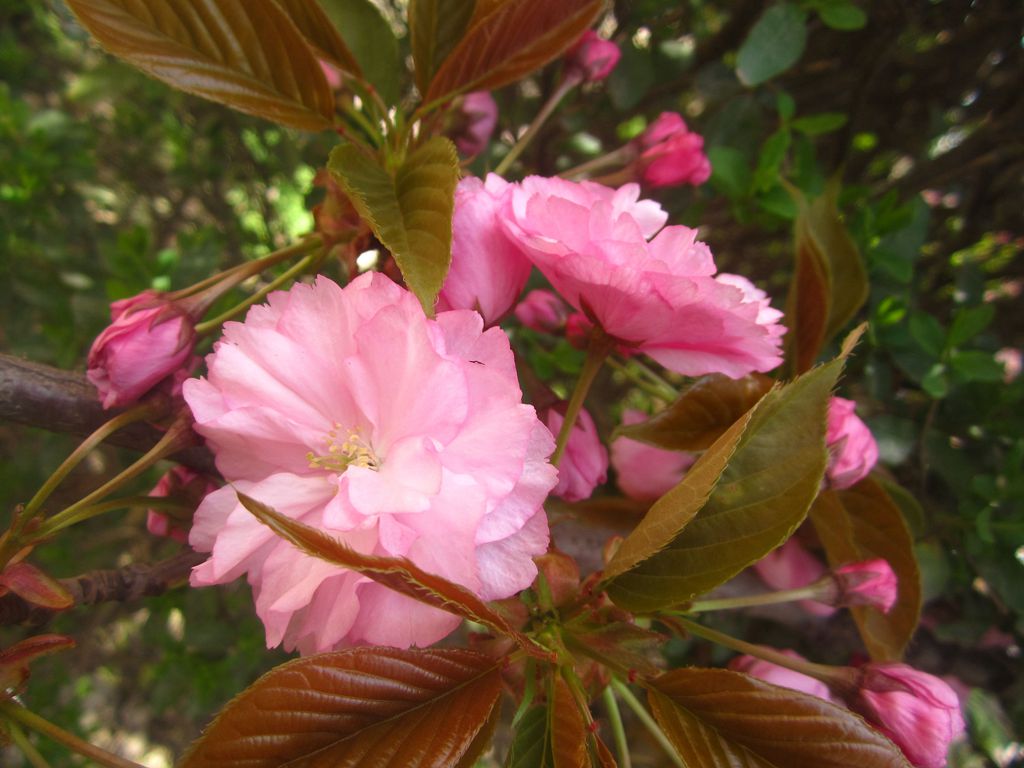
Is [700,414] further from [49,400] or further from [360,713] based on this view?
[49,400]

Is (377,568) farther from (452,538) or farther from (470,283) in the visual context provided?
(470,283)

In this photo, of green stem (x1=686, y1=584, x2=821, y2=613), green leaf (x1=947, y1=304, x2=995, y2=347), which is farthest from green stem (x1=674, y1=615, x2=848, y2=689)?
green leaf (x1=947, y1=304, x2=995, y2=347)

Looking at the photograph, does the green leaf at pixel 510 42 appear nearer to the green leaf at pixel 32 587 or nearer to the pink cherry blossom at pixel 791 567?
the green leaf at pixel 32 587

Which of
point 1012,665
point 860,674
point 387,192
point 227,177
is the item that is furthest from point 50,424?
point 227,177

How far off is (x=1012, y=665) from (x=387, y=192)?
3.66ft

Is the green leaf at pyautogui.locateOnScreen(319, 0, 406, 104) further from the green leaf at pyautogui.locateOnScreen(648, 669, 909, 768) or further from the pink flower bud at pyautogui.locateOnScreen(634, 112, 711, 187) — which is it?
the green leaf at pyautogui.locateOnScreen(648, 669, 909, 768)

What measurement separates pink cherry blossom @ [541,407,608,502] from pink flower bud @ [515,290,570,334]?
0.71ft

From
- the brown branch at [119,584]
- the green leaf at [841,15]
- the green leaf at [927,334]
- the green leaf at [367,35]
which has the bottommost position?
the brown branch at [119,584]

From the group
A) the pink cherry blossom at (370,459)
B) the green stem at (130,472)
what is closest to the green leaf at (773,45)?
the pink cherry blossom at (370,459)

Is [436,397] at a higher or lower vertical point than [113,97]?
higher

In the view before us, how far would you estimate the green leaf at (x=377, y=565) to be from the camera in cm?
31

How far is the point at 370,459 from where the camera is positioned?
48 cm

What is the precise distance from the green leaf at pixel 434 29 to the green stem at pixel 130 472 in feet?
1.20

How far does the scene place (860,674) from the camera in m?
0.57
